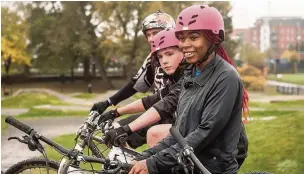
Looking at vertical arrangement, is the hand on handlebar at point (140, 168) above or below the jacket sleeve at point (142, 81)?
below

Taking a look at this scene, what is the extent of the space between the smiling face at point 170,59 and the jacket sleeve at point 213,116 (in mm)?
761

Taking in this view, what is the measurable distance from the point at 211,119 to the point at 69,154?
721mm

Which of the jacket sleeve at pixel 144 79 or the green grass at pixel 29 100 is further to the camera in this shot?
the green grass at pixel 29 100

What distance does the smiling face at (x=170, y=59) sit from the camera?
7.98 ft

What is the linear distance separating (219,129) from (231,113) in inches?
3.2

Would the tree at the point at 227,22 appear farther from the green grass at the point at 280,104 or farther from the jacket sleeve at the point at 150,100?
the jacket sleeve at the point at 150,100

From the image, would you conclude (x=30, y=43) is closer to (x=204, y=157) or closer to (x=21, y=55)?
(x=21, y=55)

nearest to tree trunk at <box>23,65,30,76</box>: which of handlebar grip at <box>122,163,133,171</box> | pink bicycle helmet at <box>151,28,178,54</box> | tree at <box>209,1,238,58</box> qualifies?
tree at <box>209,1,238,58</box>

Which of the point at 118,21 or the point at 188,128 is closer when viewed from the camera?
the point at 188,128

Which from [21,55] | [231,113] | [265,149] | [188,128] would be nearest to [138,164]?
[188,128]

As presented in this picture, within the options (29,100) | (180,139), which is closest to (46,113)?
(29,100)

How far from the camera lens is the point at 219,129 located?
1.67 meters

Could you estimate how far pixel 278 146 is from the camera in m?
4.98

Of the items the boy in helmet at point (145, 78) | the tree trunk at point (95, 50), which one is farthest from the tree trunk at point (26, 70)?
the boy in helmet at point (145, 78)
